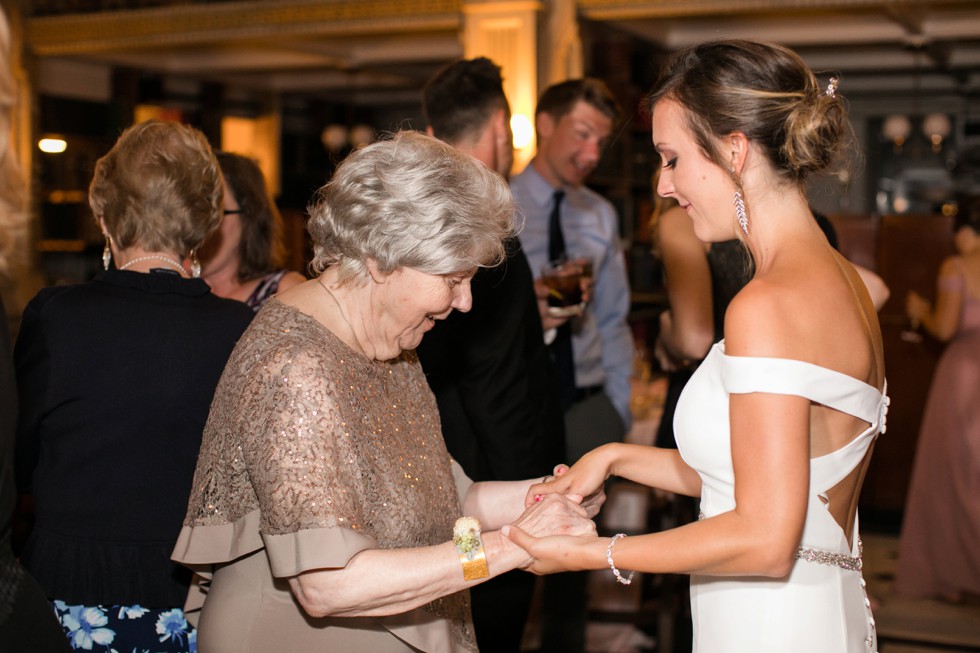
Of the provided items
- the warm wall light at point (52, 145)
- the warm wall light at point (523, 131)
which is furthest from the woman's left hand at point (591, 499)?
the warm wall light at point (52, 145)

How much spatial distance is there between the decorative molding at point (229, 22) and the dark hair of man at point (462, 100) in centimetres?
573

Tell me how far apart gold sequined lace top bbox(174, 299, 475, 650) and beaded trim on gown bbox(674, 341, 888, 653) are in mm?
484

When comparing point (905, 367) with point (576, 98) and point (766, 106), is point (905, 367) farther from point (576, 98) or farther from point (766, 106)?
point (766, 106)

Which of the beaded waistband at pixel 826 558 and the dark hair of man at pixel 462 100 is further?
the dark hair of man at pixel 462 100

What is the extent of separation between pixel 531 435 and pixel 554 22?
5.92 m

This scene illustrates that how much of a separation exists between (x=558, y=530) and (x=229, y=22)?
27.8ft

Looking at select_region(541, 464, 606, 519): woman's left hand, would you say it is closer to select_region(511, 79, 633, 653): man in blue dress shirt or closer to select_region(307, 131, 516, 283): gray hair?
select_region(307, 131, 516, 283): gray hair

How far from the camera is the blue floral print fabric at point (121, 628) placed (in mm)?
1978

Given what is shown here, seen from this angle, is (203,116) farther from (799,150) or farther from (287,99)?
(799,150)

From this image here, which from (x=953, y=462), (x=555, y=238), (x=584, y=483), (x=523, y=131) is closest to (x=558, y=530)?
(x=584, y=483)

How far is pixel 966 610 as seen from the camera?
4836 millimetres

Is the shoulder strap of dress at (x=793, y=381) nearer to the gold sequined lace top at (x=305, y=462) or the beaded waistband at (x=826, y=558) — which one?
the beaded waistband at (x=826, y=558)

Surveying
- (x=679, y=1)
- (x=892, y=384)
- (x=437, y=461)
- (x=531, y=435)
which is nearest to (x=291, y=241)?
(x=679, y=1)

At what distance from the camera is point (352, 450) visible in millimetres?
1582
